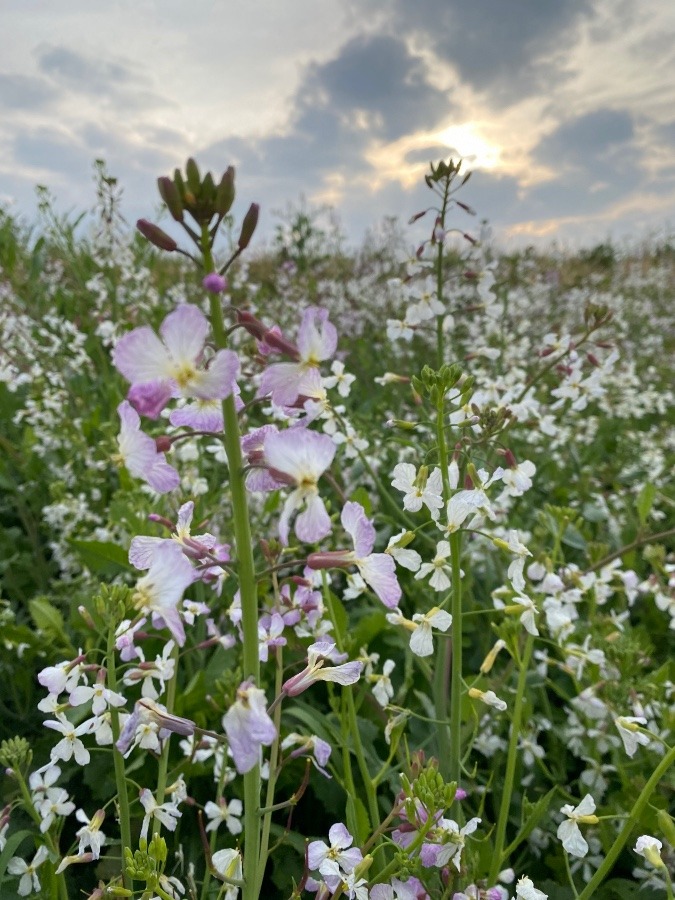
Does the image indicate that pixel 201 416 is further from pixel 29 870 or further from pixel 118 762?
pixel 29 870

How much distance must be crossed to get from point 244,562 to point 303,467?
159 millimetres

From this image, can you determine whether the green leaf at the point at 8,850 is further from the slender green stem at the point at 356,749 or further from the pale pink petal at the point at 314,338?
the pale pink petal at the point at 314,338

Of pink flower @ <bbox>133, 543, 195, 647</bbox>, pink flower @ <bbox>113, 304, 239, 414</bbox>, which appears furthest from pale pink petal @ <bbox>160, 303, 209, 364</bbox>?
pink flower @ <bbox>133, 543, 195, 647</bbox>

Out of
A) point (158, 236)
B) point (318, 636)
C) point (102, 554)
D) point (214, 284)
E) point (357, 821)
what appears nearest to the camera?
point (214, 284)

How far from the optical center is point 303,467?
2.60 feet

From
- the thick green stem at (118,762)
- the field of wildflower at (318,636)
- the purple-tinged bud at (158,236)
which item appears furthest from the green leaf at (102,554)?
the purple-tinged bud at (158,236)

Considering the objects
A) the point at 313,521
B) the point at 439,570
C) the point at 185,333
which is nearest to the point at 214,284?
the point at 185,333

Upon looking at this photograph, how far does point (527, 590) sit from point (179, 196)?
1551mm

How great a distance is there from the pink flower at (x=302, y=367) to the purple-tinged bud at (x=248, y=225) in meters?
0.13

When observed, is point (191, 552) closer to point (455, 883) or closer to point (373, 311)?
point (455, 883)

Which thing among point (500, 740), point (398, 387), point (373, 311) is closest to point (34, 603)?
point (500, 740)

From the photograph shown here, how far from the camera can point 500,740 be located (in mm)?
1951

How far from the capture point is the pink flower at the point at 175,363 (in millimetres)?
747

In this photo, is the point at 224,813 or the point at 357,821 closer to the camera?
the point at 357,821
